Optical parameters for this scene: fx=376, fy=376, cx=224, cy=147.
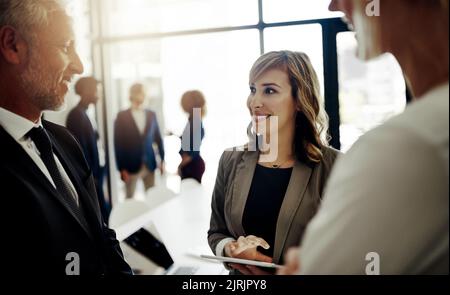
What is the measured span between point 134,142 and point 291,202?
49cm

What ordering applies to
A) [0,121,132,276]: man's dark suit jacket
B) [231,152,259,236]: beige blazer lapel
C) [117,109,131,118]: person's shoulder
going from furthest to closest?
1. [117,109,131,118]: person's shoulder
2. [231,152,259,236]: beige blazer lapel
3. [0,121,132,276]: man's dark suit jacket

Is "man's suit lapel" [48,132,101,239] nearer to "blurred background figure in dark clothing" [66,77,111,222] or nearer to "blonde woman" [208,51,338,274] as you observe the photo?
"blurred background figure in dark clothing" [66,77,111,222]

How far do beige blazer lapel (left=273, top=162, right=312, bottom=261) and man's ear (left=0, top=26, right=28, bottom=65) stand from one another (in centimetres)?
74

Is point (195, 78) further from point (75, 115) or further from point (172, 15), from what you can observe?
point (75, 115)

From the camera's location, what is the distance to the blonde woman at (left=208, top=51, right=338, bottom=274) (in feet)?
3.06

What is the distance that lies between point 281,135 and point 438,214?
464 mm

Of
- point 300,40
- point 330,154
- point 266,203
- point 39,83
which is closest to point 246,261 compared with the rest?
point 266,203

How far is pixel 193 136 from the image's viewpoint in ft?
3.48

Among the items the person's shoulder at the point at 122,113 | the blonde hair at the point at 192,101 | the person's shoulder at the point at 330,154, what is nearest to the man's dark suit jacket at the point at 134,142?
the person's shoulder at the point at 122,113

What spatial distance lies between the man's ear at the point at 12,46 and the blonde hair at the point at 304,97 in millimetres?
579

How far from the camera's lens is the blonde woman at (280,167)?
93cm

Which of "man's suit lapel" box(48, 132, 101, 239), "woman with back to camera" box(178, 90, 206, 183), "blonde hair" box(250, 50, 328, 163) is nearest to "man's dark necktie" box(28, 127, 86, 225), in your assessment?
"man's suit lapel" box(48, 132, 101, 239)

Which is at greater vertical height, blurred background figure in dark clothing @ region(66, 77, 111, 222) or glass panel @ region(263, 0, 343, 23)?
glass panel @ region(263, 0, 343, 23)

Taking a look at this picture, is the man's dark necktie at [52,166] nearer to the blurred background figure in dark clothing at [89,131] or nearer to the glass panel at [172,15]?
the blurred background figure in dark clothing at [89,131]
